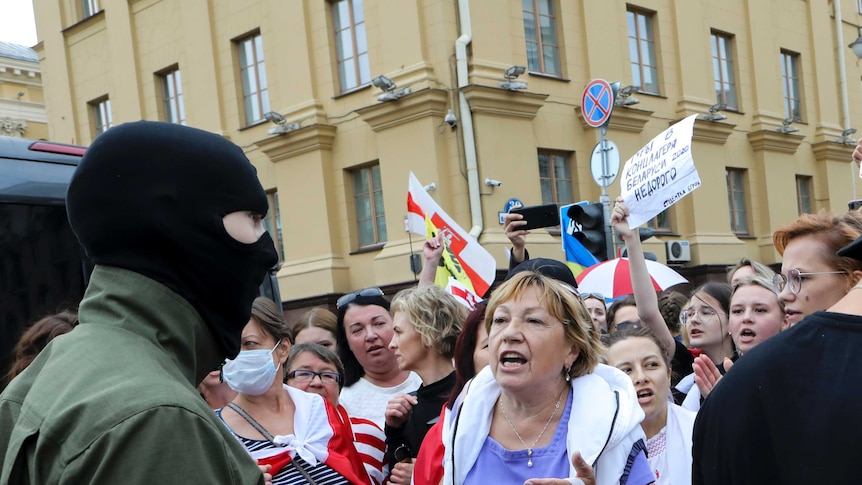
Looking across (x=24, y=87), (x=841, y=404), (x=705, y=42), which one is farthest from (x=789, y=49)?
(x=24, y=87)

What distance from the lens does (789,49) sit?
22.0m

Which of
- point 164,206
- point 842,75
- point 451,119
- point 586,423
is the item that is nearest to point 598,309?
point 586,423

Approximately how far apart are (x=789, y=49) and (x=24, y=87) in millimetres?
25091

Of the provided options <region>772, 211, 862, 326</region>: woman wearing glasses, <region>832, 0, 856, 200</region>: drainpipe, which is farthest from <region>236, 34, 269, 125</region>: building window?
<region>832, 0, 856, 200</region>: drainpipe

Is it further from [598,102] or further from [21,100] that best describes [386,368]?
[21,100]

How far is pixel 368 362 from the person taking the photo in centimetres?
527

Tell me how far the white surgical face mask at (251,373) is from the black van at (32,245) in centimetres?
138

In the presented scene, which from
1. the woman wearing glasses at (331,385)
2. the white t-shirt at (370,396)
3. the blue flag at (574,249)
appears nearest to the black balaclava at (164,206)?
the woman wearing glasses at (331,385)

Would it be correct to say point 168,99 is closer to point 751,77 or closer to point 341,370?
point 751,77

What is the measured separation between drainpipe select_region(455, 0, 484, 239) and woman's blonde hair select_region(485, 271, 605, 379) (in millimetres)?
11223

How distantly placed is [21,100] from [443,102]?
68.8 feet

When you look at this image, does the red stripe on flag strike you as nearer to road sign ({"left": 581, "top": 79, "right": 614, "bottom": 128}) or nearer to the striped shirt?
road sign ({"left": 581, "top": 79, "right": 614, "bottom": 128})

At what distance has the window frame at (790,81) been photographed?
22.0 m

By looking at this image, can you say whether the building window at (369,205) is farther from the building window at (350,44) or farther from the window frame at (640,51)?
the window frame at (640,51)
